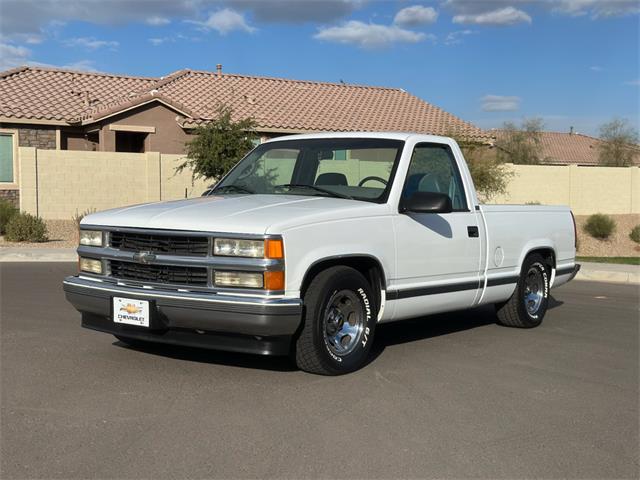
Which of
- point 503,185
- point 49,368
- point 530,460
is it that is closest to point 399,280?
point 530,460

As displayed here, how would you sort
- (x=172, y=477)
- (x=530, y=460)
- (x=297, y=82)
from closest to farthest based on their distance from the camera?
1. (x=172, y=477)
2. (x=530, y=460)
3. (x=297, y=82)

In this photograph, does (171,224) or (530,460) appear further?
(171,224)

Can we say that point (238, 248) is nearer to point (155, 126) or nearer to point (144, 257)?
point (144, 257)

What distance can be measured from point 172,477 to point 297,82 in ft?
102

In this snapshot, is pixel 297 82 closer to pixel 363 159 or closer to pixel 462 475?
pixel 363 159

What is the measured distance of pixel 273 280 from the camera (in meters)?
5.54

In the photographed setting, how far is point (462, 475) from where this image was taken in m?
4.13

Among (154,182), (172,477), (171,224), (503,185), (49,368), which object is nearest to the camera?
(172,477)

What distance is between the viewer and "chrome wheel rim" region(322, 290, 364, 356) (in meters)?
6.12

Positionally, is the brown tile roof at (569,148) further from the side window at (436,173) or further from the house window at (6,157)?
the side window at (436,173)

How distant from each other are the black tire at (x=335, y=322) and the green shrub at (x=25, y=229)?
14.8 m

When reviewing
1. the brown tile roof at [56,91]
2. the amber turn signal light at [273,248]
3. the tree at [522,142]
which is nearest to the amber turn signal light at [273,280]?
the amber turn signal light at [273,248]

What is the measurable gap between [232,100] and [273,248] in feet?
82.5

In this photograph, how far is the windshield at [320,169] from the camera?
6957 millimetres
